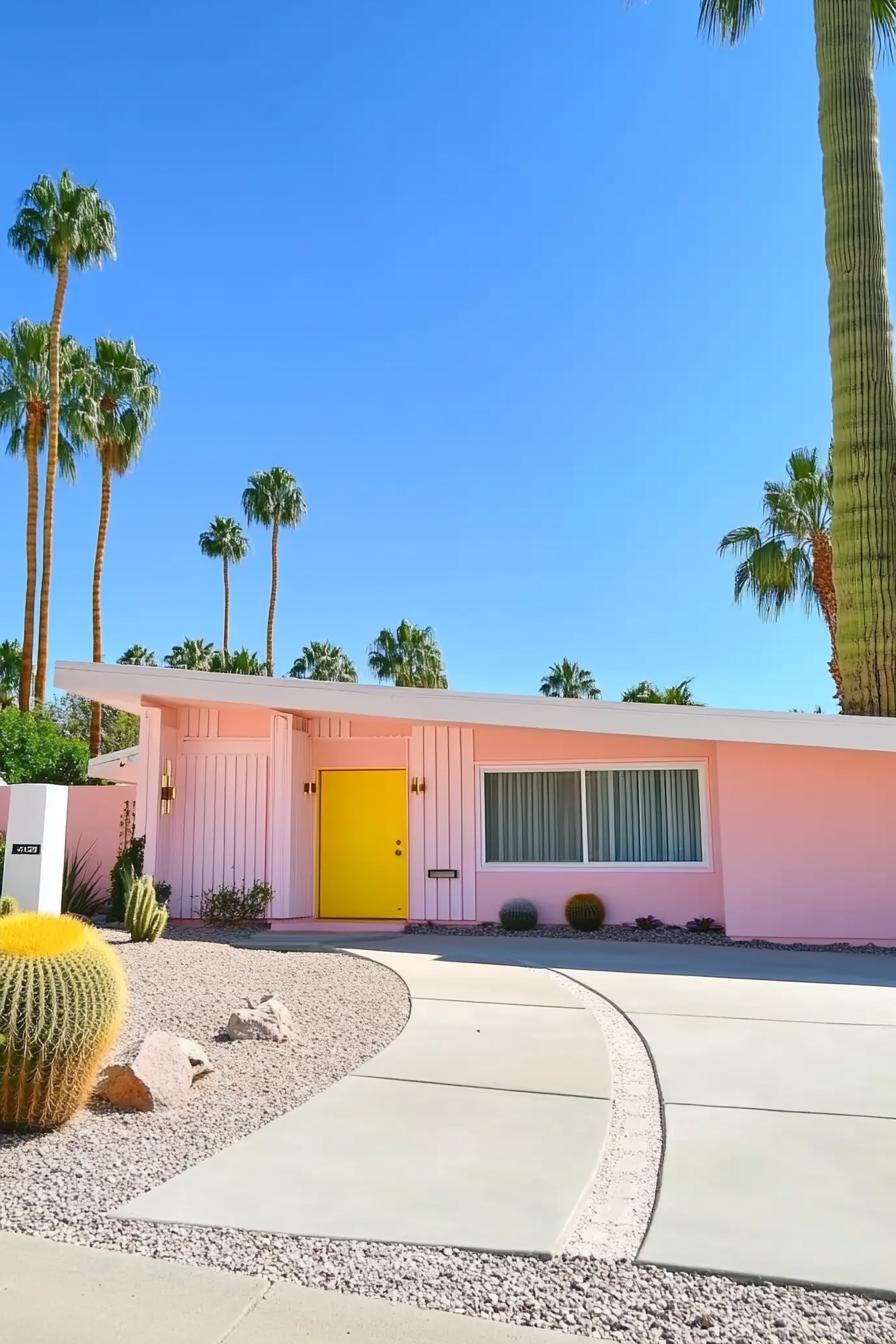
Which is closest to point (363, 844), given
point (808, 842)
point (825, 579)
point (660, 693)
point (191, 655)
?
point (808, 842)

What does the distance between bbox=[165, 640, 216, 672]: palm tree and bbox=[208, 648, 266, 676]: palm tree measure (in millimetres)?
218

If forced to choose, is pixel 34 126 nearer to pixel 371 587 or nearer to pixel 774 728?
pixel 774 728

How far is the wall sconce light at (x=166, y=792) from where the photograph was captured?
13422 mm

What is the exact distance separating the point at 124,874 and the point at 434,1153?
30.3ft

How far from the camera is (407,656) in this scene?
139 ft

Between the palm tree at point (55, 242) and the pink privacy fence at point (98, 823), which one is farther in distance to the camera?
the palm tree at point (55, 242)

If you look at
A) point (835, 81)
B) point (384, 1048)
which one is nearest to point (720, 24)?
point (835, 81)

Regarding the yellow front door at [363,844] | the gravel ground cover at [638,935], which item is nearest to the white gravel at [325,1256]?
the gravel ground cover at [638,935]

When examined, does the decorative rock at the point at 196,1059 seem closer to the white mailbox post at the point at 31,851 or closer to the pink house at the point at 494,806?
the white mailbox post at the point at 31,851

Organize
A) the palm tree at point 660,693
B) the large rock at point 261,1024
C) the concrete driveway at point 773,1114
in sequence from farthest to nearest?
the palm tree at point 660,693
the large rock at point 261,1024
the concrete driveway at point 773,1114

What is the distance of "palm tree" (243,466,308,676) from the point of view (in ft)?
133

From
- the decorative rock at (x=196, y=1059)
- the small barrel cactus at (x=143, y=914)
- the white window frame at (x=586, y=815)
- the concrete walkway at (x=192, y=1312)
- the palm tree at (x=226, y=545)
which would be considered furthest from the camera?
the palm tree at (x=226, y=545)

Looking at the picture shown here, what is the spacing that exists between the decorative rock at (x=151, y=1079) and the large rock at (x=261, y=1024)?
1.04m

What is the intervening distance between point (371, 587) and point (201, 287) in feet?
72.5
